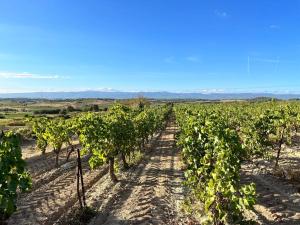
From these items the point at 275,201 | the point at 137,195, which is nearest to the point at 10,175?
the point at 137,195

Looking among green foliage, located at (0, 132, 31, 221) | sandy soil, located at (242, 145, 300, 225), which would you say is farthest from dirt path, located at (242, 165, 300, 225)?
green foliage, located at (0, 132, 31, 221)

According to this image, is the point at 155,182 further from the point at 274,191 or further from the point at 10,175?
the point at 10,175

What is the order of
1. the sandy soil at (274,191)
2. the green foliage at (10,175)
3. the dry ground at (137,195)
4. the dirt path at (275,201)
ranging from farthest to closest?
the dry ground at (137,195) → the sandy soil at (274,191) → the dirt path at (275,201) → the green foliage at (10,175)

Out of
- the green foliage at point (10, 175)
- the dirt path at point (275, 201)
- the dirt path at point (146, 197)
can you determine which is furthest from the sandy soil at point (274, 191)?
the green foliage at point (10, 175)

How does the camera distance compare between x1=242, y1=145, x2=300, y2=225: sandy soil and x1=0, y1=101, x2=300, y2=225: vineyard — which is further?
x1=242, y1=145, x2=300, y2=225: sandy soil

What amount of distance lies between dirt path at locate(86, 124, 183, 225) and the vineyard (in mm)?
36

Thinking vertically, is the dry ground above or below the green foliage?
below

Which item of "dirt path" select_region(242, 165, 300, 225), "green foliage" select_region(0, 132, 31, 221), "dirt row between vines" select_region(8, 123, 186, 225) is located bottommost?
"dirt row between vines" select_region(8, 123, 186, 225)

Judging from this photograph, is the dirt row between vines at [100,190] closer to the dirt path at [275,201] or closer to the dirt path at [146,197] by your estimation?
Result: the dirt path at [146,197]

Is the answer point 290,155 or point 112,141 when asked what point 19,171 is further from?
point 290,155

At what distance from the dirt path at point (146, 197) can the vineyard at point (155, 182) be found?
36 millimetres

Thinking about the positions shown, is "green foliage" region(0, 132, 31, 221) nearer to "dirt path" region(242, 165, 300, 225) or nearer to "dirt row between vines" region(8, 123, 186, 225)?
"dirt row between vines" region(8, 123, 186, 225)

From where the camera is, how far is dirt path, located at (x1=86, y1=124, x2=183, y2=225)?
42.5 ft

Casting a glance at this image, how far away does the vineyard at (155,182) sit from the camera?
896 centimetres
